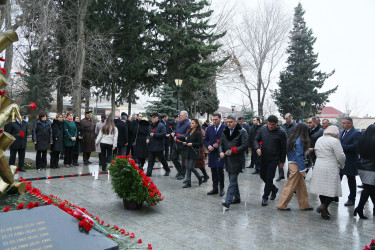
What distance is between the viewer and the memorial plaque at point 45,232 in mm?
3242

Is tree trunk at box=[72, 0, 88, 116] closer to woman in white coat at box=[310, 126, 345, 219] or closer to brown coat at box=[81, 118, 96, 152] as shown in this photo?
brown coat at box=[81, 118, 96, 152]

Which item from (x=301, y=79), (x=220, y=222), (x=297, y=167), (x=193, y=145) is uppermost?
(x=301, y=79)

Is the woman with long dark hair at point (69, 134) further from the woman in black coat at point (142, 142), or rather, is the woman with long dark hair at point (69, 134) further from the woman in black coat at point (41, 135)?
the woman in black coat at point (142, 142)

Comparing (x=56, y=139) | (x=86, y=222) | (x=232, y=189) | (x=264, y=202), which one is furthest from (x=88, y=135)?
(x=86, y=222)

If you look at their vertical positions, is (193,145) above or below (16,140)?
above

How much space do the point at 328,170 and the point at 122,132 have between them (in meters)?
7.51

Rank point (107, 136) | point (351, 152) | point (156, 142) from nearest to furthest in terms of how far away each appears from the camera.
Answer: point (351, 152)
point (156, 142)
point (107, 136)

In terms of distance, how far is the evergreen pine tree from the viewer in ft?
120

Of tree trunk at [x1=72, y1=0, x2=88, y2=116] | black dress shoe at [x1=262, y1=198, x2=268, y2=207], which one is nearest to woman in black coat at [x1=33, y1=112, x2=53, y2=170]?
black dress shoe at [x1=262, y1=198, x2=268, y2=207]

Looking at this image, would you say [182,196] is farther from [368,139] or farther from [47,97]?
[47,97]

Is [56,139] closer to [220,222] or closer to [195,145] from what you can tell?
[195,145]

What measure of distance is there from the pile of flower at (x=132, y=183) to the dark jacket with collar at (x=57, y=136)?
505 centimetres

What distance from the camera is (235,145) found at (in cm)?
645

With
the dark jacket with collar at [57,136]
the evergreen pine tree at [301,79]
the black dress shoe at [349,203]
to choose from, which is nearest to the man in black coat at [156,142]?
the dark jacket with collar at [57,136]
